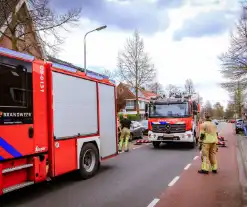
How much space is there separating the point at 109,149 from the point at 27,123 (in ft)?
12.6

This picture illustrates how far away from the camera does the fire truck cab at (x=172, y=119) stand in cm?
1527

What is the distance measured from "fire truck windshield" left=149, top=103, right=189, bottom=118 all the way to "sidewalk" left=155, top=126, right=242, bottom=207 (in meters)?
5.91

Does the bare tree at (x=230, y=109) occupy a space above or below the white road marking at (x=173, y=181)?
above

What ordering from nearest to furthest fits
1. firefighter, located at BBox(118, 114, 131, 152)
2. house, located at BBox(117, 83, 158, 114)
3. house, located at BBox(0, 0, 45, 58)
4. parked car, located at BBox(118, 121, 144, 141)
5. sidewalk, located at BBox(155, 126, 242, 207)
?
sidewalk, located at BBox(155, 126, 242, 207) → firefighter, located at BBox(118, 114, 131, 152) → house, located at BBox(0, 0, 45, 58) → parked car, located at BBox(118, 121, 144, 141) → house, located at BBox(117, 83, 158, 114)

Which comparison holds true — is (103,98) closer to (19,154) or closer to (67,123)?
(67,123)

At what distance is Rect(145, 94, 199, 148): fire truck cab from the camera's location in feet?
50.1

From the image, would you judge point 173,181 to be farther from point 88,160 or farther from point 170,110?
point 170,110

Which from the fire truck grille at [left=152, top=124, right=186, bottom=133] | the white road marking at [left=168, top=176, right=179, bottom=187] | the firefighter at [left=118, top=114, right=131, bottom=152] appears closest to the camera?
the white road marking at [left=168, top=176, right=179, bottom=187]

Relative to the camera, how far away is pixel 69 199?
21.2 feet

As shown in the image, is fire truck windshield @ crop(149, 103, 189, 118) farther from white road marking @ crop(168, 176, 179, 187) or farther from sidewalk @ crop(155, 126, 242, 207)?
white road marking @ crop(168, 176, 179, 187)

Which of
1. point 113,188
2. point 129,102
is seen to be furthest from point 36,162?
point 129,102

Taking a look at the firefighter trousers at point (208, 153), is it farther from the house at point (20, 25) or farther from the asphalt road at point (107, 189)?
the house at point (20, 25)

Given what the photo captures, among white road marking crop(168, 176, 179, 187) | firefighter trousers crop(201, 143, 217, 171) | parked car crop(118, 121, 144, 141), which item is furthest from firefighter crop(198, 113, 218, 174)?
parked car crop(118, 121, 144, 141)

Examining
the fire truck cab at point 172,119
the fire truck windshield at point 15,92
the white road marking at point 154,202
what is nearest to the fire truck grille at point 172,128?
the fire truck cab at point 172,119
